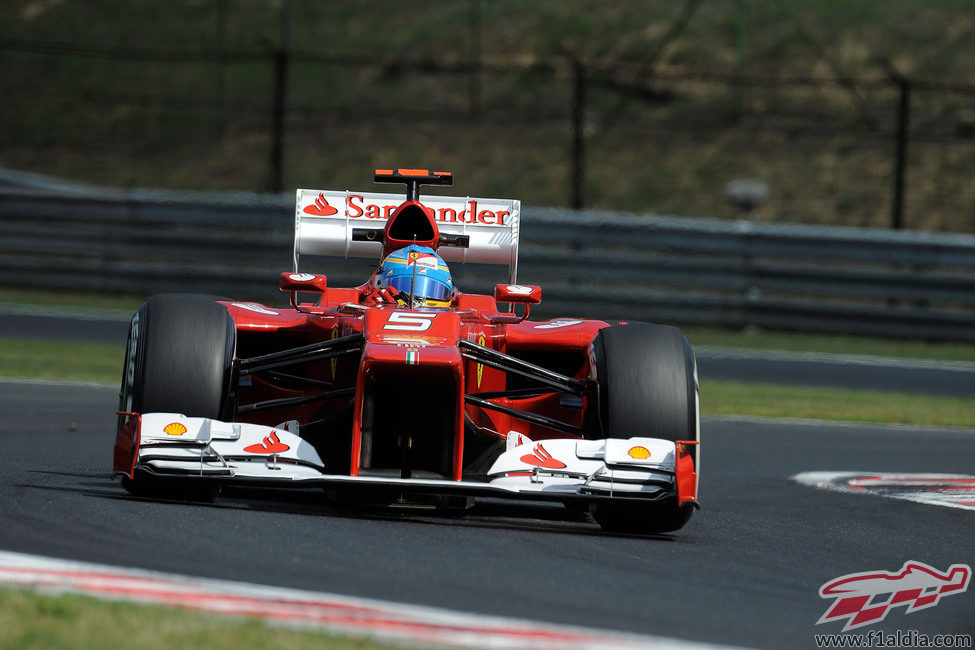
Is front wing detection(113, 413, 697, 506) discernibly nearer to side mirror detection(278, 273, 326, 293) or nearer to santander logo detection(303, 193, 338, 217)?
side mirror detection(278, 273, 326, 293)

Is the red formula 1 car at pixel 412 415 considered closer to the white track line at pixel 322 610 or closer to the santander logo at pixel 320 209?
the santander logo at pixel 320 209

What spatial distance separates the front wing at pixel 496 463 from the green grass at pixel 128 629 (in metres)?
2.25

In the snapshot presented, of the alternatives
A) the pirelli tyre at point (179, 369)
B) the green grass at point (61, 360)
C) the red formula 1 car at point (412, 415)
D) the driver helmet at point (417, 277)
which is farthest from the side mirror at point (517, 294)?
the green grass at point (61, 360)

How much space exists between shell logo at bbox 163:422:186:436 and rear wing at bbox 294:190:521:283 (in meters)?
2.51

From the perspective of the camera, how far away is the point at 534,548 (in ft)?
20.8

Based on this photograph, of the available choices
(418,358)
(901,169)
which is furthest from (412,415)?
(901,169)

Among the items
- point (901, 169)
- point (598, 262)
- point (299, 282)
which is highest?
point (901, 169)

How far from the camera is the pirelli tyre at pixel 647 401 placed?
712cm

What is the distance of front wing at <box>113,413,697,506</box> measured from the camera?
22.4 ft

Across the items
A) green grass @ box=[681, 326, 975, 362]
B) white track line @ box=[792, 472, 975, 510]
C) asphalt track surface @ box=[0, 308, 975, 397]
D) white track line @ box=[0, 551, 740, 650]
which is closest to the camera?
white track line @ box=[0, 551, 740, 650]

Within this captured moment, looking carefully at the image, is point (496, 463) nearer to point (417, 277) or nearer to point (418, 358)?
point (418, 358)

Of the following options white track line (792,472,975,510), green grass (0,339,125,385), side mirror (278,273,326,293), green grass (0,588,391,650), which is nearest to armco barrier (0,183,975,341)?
green grass (0,339,125,385)

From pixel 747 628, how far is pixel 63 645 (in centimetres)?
205

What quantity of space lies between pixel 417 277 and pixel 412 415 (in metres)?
1.49
